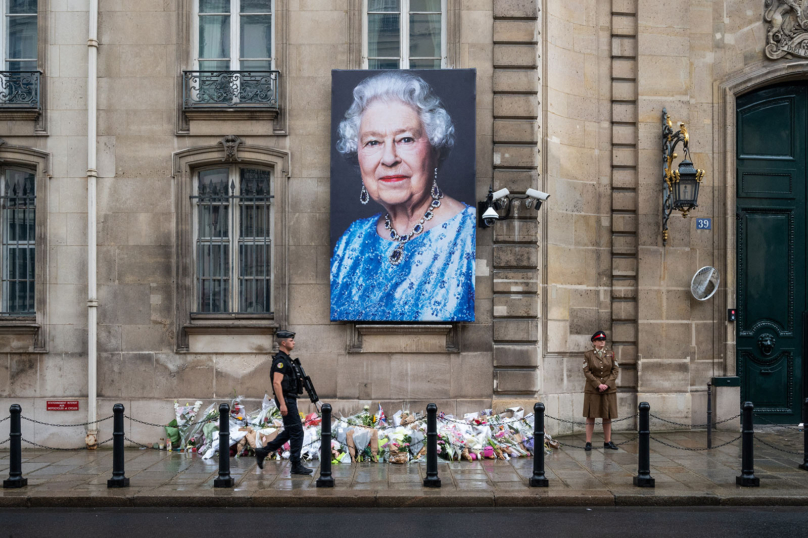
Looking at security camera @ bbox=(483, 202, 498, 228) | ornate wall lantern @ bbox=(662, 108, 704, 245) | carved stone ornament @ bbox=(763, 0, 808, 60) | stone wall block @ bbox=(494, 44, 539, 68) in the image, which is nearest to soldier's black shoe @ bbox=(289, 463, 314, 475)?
security camera @ bbox=(483, 202, 498, 228)

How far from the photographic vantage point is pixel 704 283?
14.1 metres

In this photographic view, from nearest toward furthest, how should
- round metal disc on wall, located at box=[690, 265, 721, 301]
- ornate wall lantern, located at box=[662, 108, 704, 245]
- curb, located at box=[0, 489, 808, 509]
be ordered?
curb, located at box=[0, 489, 808, 509]
ornate wall lantern, located at box=[662, 108, 704, 245]
round metal disc on wall, located at box=[690, 265, 721, 301]

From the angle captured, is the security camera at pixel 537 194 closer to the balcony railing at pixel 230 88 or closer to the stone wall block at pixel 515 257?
the stone wall block at pixel 515 257

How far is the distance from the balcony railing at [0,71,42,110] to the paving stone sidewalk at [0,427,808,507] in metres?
5.72

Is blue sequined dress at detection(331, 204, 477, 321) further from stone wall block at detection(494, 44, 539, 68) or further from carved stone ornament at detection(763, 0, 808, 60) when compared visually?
carved stone ornament at detection(763, 0, 808, 60)

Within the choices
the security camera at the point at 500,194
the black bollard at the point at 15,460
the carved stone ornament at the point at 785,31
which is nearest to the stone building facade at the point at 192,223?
the security camera at the point at 500,194

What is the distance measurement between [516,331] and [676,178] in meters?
3.88

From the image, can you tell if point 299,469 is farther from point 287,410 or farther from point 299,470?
point 287,410

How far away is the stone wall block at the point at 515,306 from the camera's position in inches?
506

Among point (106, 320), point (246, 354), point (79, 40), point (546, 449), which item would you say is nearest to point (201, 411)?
point (246, 354)

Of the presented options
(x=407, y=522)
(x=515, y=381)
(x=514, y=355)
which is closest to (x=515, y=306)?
(x=514, y=355)

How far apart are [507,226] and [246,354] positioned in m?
4.77

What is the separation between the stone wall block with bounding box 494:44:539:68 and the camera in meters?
13.0

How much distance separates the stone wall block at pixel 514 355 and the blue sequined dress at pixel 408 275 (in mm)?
736
